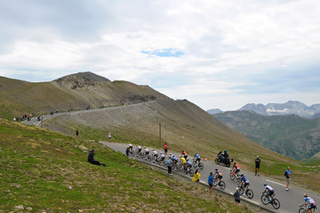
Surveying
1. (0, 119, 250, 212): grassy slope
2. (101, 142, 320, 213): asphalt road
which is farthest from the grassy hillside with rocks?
(101, 142, 320, 213): asphalt road

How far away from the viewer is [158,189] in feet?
56.9

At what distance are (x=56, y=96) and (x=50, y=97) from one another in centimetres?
426

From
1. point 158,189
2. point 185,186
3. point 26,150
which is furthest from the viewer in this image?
point 185,186

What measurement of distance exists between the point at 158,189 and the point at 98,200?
609 centimetres

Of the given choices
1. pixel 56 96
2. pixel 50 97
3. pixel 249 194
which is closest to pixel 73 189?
pixel 249 194

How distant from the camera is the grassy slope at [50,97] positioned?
2547 inches

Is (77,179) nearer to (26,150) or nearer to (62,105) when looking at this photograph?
(26,150)

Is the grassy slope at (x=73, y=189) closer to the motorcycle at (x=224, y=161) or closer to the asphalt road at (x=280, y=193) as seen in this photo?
the asphalt road at (x=280, y=193)

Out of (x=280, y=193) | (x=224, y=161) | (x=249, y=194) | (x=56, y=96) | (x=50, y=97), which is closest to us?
(x=249, y=194)

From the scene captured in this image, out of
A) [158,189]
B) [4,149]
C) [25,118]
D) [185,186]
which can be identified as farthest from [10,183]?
[25,118]

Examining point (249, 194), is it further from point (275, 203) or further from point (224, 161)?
point (224, 161)

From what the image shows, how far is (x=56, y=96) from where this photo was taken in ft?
304

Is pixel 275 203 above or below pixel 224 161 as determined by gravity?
below

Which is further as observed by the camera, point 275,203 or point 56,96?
point 56,96
